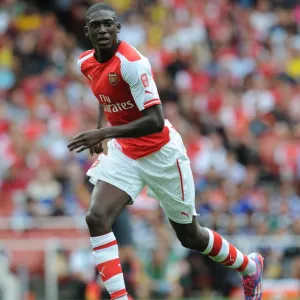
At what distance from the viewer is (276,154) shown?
1634cm

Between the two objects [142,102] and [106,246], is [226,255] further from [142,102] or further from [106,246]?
[142,102]

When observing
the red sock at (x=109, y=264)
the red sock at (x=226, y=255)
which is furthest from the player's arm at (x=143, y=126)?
the red sock at (x=226, y=255)

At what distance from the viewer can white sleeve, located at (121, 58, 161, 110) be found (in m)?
7.27

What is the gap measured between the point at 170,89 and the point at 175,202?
29.8 ft

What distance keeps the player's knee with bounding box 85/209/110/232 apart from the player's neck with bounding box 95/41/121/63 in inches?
47.1

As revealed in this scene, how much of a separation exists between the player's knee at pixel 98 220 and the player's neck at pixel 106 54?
1.20 m

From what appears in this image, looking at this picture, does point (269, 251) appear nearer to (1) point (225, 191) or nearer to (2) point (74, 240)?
(1) point (225, 191)

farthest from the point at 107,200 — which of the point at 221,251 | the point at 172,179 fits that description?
the point at 221,251

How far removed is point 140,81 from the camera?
727 cm

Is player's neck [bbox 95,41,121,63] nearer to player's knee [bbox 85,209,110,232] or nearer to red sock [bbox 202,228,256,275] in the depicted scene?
player's knee [bbox 85,209,110,232]

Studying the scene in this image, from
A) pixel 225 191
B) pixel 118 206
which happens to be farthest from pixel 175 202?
pixel 225 191

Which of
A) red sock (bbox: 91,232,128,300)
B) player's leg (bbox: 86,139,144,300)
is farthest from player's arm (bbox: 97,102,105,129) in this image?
red sock (bbox: 91,232,128,300)

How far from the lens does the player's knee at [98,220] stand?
7320mm

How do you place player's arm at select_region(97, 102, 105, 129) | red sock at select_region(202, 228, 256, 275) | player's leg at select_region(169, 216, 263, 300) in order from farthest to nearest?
player's arm at select_region(97, 102, 105, 129) < red sock at select_region(202, 228, 256, 275) < player's leg at select_region(169, 216, 263, 300)
